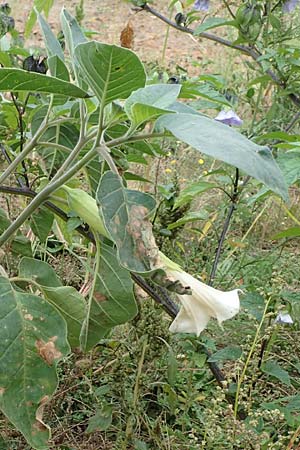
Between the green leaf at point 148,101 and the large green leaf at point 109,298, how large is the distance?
24cm

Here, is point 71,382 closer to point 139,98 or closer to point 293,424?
point 293,424

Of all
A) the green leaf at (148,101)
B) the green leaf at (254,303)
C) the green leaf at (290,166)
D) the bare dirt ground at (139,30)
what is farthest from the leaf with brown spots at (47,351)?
the bare dirt ground at (139,30)

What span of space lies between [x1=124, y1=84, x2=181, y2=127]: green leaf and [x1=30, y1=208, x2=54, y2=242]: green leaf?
498 millimetres

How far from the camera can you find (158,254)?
766 mm

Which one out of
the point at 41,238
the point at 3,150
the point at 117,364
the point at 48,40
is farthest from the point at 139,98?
the point at 117,364

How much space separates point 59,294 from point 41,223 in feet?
0.87

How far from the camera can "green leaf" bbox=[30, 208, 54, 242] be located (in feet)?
3.94

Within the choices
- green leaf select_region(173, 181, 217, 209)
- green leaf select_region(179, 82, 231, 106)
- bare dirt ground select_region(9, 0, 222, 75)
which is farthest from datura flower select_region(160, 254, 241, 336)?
bare dirt ground select_region(9, 0, 222, 75)

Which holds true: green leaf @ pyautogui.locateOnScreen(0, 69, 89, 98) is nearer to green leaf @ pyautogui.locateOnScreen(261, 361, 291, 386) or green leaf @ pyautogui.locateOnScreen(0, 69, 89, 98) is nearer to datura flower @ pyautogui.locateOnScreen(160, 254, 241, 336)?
datura flower @ pyautogui.locateOnScreen(160, 254, 241, 336)

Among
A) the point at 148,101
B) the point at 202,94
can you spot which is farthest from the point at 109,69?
the point at 202,94

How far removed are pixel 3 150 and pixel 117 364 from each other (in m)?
0.50

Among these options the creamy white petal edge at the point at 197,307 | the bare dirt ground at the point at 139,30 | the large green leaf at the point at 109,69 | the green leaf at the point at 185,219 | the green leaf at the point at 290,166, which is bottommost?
the bare dirt ground at the point at 139,30

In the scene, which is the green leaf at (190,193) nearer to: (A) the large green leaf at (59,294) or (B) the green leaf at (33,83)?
(A) the large green leaf at (59,294)

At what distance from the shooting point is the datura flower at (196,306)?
796 mm
